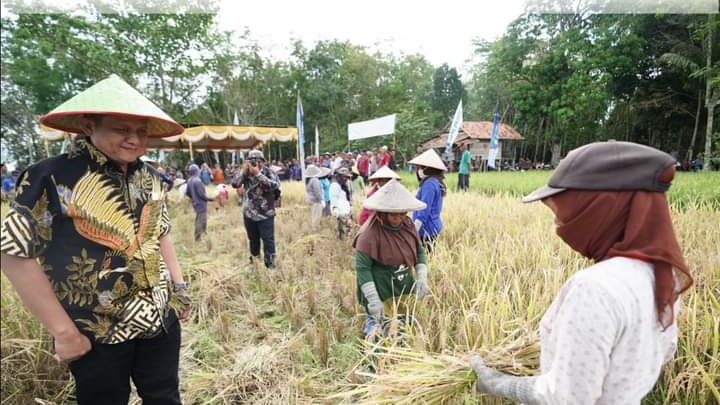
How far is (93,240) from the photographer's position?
3.96 ft

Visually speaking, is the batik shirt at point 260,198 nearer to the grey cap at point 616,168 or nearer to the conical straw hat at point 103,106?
the conical straw hat at point 103,106

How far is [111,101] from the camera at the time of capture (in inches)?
47.1

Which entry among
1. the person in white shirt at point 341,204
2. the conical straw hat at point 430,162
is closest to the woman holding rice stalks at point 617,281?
the conical straw hat at point 430,162

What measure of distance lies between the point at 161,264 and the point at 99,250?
0.35 metres

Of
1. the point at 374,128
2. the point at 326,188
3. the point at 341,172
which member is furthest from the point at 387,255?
the point at 374,128

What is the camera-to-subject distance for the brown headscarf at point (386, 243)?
211cm

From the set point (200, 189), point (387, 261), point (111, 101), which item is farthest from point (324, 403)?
point (200, 189)

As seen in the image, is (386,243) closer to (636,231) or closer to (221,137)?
(636,231)

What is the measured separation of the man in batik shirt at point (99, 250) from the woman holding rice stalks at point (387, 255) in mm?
1104

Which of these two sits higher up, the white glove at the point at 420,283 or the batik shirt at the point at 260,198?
the batik shirt at the point at 260,198

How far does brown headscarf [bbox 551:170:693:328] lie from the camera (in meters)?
0.77

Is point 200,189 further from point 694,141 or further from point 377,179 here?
point 694,141

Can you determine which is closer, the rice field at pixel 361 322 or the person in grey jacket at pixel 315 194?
the rice field at pixel 361 322

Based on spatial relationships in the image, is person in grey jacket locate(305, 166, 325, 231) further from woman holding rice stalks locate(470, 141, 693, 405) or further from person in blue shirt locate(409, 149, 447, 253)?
woman holding rice stalks locate(470, 141, 693, 405)
